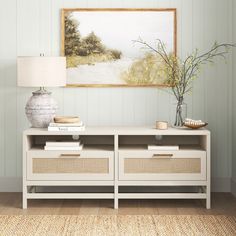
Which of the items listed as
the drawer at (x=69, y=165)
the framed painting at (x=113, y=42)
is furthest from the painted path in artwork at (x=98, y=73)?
the drawer at (x=69, y=165)

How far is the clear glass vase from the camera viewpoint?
191 inches

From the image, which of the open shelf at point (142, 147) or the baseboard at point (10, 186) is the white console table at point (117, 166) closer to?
the open shelf at point (142, 147)

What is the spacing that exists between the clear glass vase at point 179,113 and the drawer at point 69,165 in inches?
27.9

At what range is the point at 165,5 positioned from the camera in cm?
495

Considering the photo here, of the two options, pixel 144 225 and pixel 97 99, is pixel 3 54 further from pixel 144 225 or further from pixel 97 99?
pixel 144 225

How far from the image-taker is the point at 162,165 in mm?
4504

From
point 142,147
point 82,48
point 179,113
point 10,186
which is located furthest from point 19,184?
point 179,113

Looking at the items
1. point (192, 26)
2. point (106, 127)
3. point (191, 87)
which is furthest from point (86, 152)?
point (192, 26)

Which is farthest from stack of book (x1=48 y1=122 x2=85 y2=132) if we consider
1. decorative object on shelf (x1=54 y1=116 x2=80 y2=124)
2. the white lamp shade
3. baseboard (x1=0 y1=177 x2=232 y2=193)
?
baseboard (x1=0 y1=177 x2=232 y2=193)

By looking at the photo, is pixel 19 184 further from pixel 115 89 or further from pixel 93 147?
pixel 115 89

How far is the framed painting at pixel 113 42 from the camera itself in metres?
4.94

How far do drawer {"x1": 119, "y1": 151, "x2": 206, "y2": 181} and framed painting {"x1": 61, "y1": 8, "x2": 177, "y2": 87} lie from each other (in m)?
0.77

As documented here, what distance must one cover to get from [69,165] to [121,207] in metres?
0.55

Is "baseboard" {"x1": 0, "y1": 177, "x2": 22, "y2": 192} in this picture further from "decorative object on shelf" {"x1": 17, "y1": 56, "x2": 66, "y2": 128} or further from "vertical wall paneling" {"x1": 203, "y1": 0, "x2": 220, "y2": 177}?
"vertical wall paneling" {"x1": 203, "y1": 0, "x2": 220, "y2": 177}
